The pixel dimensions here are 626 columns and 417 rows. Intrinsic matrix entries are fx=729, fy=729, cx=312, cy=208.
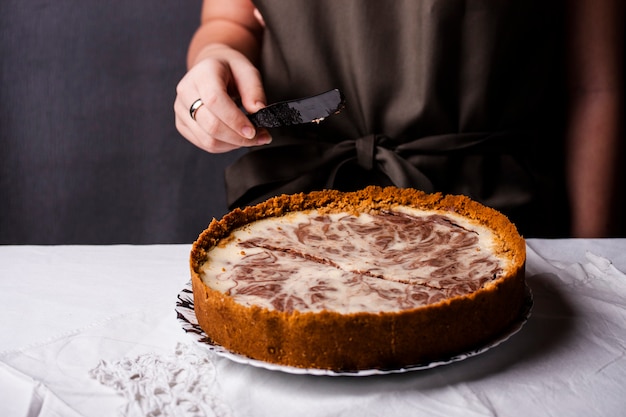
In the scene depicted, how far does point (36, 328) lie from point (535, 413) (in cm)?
59

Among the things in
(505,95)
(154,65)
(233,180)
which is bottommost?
(233,180)

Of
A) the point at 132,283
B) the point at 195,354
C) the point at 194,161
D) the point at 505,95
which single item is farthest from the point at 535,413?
the point at 194,161

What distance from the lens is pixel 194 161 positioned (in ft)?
6.55

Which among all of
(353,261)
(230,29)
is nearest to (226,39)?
(230,29)

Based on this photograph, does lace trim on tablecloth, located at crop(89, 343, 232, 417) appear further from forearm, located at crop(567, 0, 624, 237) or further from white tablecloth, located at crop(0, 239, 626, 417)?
forearm, located at crop(567, 0, 624, 237)

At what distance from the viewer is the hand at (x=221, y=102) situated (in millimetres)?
1124

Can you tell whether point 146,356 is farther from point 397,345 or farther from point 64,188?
point 64,188

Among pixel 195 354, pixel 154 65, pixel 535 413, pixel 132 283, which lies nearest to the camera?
pixel 535 413

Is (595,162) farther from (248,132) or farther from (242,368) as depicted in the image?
(242,368)

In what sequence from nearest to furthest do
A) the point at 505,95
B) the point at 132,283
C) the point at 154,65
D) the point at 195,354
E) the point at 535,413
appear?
the point at 535,413, the point at 195,354, the point at 132,283, the point at 505,95, the point at 154,65

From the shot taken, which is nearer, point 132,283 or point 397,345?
point 397,345

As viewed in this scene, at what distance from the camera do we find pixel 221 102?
1.12 metres

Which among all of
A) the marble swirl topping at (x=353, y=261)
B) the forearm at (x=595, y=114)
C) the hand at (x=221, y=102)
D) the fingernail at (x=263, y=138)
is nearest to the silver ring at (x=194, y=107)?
the hand at (x=221, y=102)

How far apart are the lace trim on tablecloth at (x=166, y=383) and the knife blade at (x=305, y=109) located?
396 millimetres
